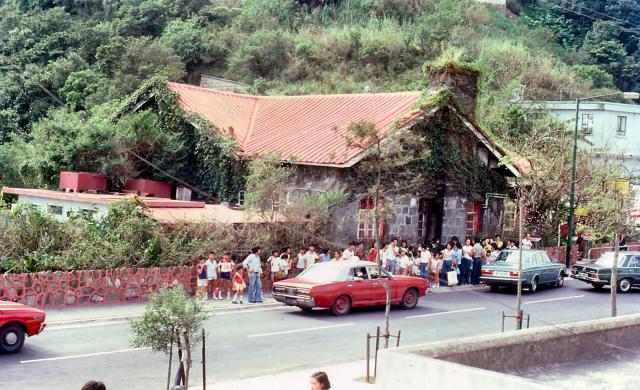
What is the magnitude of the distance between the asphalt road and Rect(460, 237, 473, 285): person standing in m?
2.17

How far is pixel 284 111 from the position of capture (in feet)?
116

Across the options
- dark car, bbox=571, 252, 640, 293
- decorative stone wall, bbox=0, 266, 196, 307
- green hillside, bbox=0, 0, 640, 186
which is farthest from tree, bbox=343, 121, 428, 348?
green hillside, bbox=0, 0, 640, 186

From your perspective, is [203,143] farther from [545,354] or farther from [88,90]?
[545,354]

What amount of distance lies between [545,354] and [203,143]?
81.7 ft

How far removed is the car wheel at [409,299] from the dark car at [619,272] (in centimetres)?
837

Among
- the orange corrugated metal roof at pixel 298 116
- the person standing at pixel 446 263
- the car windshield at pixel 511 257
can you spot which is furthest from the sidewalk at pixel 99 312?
the car windshield at pixel 511 257

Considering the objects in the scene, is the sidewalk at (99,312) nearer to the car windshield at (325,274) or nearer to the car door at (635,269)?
the car windshield at (325,274)

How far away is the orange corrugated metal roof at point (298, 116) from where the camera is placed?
2962cm

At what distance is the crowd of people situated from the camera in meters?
22.8

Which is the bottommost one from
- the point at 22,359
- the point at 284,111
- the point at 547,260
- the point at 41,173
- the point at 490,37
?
the point at 22,359

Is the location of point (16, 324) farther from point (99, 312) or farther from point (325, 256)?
point (325, 256)

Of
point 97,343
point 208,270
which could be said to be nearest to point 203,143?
point 208,270

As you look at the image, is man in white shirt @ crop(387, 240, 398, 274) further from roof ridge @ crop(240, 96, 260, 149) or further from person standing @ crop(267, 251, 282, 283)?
roof ridge @ crop(240, 96, 260, 149)

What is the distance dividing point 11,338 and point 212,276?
771 centimetres
